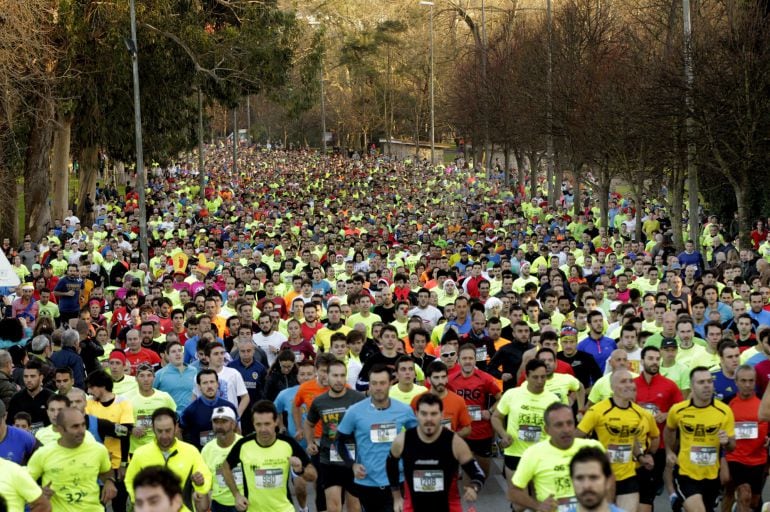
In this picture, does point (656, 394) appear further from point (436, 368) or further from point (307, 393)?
point (307, 393)

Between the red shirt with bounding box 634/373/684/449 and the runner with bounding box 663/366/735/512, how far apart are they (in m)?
0.85

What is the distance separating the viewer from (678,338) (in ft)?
41.7

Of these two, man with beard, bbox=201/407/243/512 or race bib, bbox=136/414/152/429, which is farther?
race bib, bbox=136/414/152/429

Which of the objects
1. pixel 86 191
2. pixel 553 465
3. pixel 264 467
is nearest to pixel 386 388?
pixel 264 467

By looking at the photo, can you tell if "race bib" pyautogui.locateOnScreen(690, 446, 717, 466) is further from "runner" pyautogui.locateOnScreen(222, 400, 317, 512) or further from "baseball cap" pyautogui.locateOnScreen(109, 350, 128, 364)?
"baseball cap" pyautogui.locateOnScreen(109, 350, 128, 364)

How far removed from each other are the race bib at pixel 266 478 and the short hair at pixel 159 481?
303 centimetres

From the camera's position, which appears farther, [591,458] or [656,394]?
[656,394]

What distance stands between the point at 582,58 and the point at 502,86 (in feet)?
32.6

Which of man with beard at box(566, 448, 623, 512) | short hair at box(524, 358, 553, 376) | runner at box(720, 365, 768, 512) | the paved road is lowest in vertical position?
the paved road

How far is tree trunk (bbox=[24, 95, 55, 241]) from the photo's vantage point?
37062 millimetres

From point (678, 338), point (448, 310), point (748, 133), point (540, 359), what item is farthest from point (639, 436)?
point (748, 133)

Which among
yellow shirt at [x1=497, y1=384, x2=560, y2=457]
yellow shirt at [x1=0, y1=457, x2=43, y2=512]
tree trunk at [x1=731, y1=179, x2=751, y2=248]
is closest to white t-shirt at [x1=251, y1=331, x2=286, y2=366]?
yellow shirt at [x1=497, y1=384, x2=560, y2=457]

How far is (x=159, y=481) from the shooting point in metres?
5.69

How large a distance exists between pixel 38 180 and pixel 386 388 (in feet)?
100
